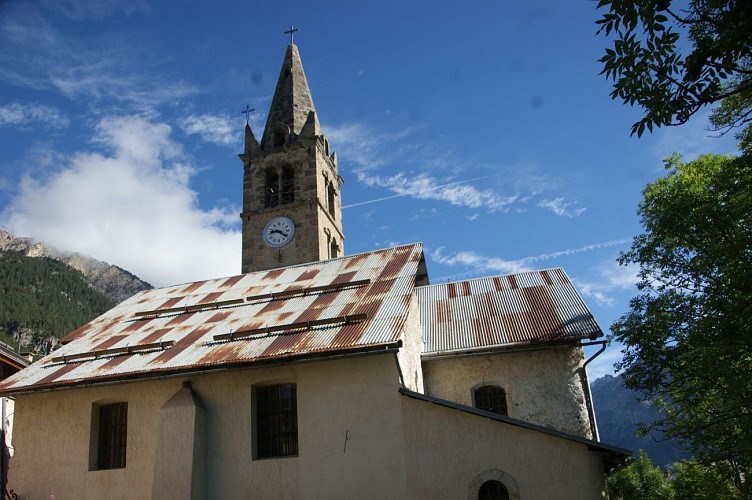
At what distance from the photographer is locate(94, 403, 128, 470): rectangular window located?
538 inches

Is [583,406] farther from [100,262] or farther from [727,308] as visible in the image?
[100,262]

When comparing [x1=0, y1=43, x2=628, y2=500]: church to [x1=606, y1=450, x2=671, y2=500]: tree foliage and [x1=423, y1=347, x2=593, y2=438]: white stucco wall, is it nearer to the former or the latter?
[x1=423, y1=347, x2=593, y2=438]: white stucco wall

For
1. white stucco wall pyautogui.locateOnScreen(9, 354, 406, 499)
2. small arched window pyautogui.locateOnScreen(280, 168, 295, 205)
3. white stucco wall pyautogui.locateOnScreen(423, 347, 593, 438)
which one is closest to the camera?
white stucco wall pyautogui.locateOnScreen(9, 354, 406, 499)

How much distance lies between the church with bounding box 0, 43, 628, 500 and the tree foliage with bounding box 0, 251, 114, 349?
11319cm

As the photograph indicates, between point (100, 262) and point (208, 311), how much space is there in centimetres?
18791

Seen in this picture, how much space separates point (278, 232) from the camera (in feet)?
107

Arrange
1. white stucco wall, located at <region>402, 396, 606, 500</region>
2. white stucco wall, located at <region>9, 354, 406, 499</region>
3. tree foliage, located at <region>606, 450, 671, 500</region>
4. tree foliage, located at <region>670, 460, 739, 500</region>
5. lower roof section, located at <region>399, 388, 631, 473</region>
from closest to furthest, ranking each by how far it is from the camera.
→ lower roof section, located at <region>399, 388, 631, 473</region> → white stucco wall, located at <region>402, 396, 606, 500</region> → white stucco wall, located at <region>9, 354, 406, 499</region> → tree foliage, located at <region>670, 460, 739, 500</region> → tree foliage, located at <region>606, 450, 671, 500</region>

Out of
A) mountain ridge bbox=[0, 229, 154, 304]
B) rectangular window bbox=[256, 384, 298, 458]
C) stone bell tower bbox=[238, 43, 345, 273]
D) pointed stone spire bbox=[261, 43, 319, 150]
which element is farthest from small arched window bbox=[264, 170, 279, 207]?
mountain ridge bbox=[0, 229, 154, 304]

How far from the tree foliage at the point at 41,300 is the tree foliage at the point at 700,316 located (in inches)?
4639

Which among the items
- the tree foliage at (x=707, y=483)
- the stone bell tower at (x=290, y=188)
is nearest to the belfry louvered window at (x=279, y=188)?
the stone bell tower at (x=290, y=188)

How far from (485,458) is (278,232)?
2339 centimetres

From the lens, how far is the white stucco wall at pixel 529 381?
1474 cm

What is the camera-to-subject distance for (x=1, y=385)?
47.5ft

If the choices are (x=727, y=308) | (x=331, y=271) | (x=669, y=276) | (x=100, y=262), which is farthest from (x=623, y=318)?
(x=100, y=262)
